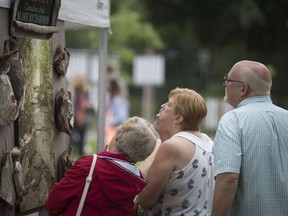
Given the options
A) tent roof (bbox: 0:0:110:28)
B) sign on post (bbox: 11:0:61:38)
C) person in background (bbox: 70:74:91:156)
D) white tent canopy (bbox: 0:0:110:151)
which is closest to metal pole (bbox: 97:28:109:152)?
white tent canopy (bbox: 0:0:110:151)

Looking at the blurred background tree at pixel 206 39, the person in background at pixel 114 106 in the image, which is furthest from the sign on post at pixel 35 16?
the blurred background tree at pixel 206 39

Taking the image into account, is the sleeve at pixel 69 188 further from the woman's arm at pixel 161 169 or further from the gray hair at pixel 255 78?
the gray hair at pixel 255 78

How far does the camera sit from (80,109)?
13523mm

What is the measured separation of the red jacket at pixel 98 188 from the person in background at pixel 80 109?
8.68 m

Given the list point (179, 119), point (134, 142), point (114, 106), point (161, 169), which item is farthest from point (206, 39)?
point (134, 142)

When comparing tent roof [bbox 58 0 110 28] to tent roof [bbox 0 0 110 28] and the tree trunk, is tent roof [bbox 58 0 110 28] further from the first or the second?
the tree trunk

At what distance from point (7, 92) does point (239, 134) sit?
133cm

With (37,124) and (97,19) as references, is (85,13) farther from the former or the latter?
(37,124)

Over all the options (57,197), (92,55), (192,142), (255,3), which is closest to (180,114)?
(192,142)

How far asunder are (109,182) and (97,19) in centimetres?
181

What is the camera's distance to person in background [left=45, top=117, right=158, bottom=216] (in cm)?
404

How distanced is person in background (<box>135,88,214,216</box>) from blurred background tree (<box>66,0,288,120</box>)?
14.7 metres

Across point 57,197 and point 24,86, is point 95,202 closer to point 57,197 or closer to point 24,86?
point 57,197

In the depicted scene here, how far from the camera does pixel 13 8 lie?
4.21 meters
